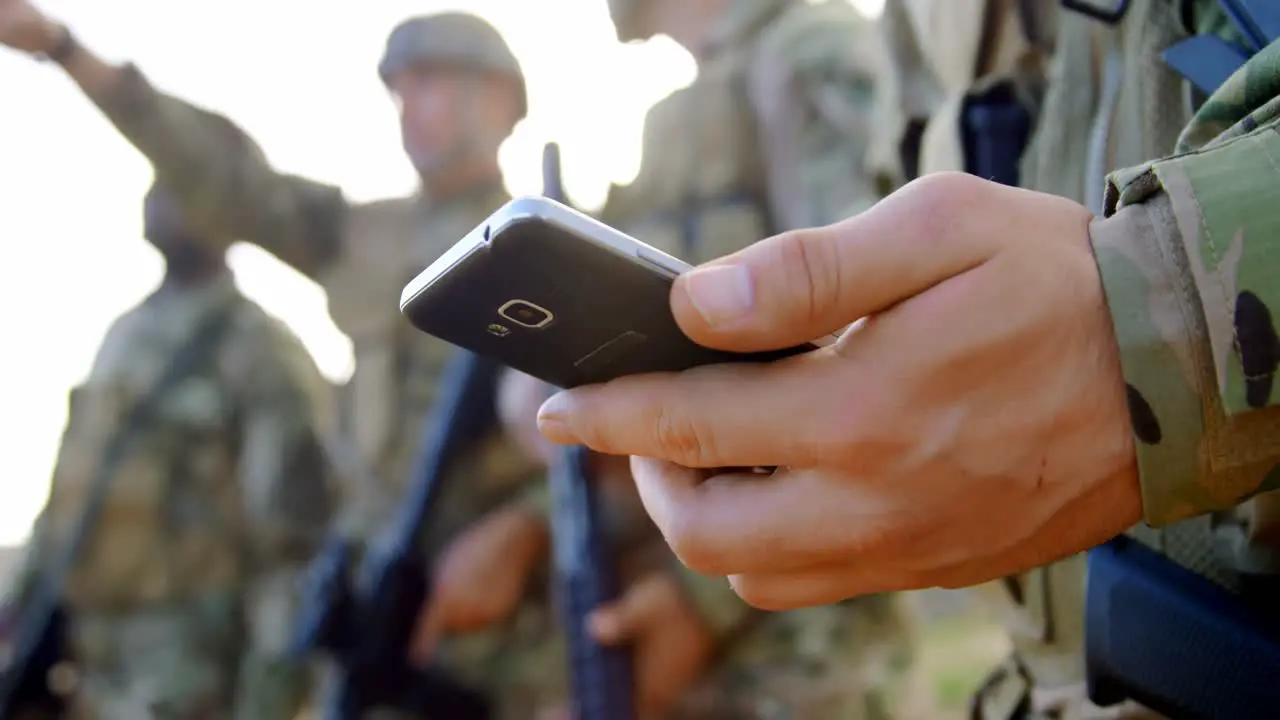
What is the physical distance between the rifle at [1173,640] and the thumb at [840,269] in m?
0.30

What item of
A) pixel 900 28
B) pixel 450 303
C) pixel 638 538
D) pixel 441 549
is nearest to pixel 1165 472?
pixel 450 303

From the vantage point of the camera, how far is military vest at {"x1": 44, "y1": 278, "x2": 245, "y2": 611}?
270cm

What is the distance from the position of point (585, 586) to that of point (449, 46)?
5.08 feet

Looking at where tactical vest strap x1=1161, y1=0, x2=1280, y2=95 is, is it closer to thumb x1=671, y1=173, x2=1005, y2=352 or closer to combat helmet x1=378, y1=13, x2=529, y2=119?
thumb x1=671, y1=173, x2=1005, y2=352

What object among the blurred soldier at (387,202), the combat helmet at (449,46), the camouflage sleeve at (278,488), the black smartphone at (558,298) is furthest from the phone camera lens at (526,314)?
the camouflage sleeve at (278,488)

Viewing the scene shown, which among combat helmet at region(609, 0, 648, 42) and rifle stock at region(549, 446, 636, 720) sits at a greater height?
combat helmet at region(609, 0, 648, 42)

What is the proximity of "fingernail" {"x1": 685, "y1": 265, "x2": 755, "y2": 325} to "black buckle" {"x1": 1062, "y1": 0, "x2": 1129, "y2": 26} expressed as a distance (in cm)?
47

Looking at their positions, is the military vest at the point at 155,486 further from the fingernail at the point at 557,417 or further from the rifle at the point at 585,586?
the fingernail at the point at 557,417

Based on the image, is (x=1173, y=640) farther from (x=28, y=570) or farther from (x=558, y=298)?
(x=28, y=570)

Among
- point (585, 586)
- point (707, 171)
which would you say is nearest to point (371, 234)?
point (707, 171)

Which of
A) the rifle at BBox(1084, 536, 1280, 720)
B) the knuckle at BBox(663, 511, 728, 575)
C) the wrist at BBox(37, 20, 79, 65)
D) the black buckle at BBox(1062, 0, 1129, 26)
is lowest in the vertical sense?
the rifle at BBox(1084, 536, 1280, 720)

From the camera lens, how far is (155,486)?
2766 mm

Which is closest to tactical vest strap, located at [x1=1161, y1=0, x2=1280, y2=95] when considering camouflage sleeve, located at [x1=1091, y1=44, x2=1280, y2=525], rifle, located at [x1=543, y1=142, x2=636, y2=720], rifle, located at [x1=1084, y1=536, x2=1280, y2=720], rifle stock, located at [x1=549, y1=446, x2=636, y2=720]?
camouflage sleeve, located at [x1=1091, y1=44, x2=1280, y2=525]

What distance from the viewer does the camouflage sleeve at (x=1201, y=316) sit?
38 cm
